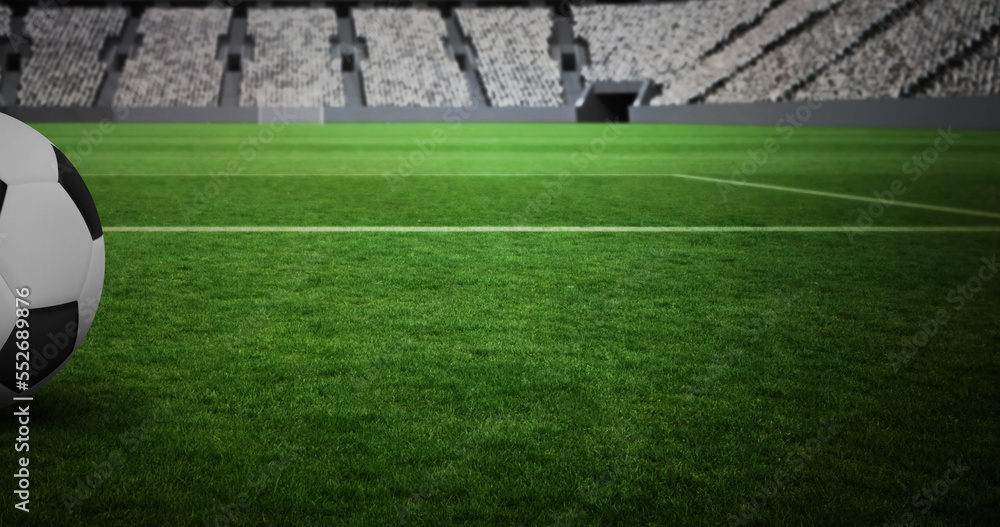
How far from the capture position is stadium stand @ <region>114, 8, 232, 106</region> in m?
36.2

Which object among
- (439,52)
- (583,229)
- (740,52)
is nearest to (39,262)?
(583,229)

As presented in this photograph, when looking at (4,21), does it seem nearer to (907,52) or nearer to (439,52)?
(439,52)

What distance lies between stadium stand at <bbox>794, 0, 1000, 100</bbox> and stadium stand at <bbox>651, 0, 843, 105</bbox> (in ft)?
16.8

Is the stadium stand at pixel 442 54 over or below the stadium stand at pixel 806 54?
below

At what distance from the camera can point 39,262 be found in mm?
2400

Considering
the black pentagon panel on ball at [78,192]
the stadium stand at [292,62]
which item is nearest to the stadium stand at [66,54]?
the stadium stand at [292,62]

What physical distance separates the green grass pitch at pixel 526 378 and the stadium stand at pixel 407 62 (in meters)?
32.5

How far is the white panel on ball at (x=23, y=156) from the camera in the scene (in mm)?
2426

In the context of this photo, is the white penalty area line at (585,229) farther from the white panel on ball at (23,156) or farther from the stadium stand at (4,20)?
the stadium stand at (4,20)

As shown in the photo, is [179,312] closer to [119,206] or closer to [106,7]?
[119,206]

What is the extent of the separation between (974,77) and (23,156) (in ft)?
85.6

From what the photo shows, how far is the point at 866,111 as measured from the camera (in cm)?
2473

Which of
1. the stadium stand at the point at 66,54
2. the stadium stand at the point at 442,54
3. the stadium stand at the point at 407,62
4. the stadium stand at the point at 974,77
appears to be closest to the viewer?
the stadium stand at the point at 974,77

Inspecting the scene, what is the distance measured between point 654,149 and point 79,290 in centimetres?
1475
